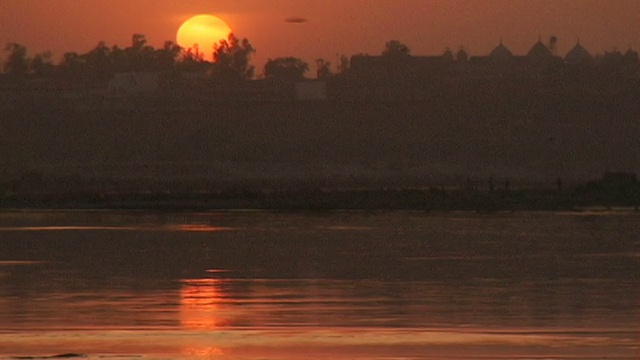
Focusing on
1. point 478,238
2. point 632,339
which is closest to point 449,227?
point 478,238

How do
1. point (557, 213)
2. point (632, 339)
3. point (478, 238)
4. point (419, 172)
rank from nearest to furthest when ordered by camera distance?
point (632, 339)
point (478, 238)
point (557, 213)
point (419, 172)

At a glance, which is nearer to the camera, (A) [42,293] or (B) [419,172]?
(A) [42,293]

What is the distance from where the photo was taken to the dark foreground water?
1964cm

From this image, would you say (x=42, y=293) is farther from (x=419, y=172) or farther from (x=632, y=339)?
(x=419, y=172)

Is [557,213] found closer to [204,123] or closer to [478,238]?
[478,238]

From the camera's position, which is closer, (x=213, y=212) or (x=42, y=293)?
(x=42, y=293)

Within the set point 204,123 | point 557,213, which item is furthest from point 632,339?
point 204,123

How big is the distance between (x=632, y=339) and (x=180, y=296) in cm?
781

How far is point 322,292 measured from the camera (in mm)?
26219

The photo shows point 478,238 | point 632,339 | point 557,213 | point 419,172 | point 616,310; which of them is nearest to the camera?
point 632,339

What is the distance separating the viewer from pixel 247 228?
4688 centimetres

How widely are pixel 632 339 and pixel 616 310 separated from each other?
327cm

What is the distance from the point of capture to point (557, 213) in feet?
185

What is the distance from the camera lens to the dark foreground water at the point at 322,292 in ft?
64.4
